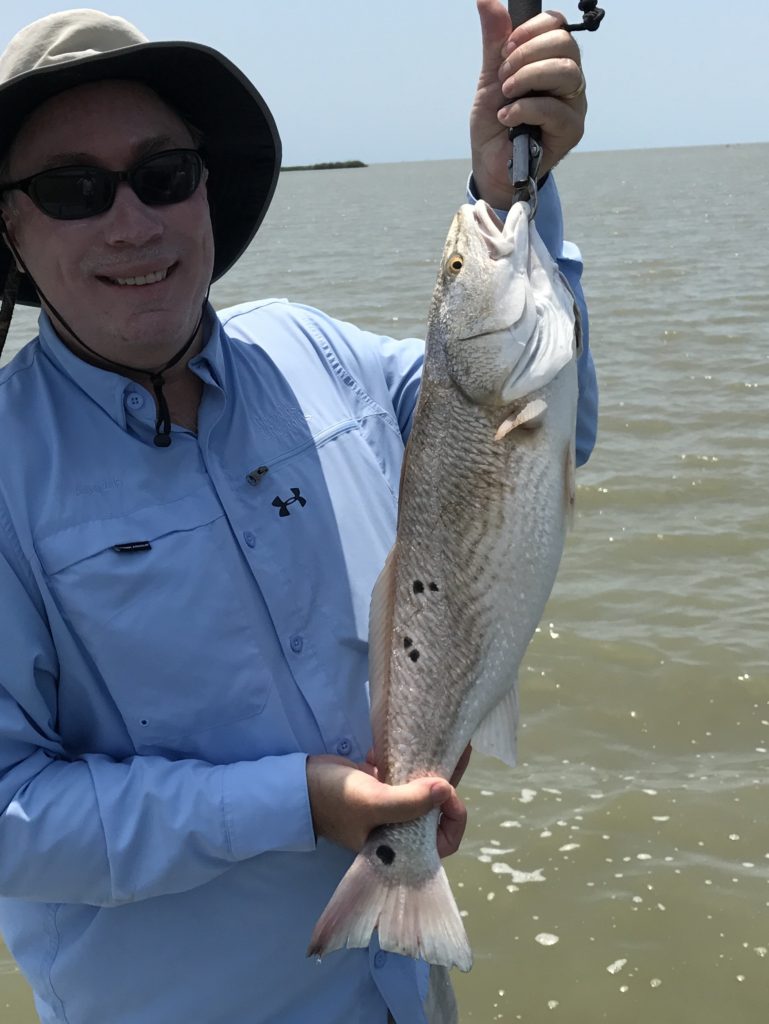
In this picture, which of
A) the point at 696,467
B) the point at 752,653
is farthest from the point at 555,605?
the point at 696,467

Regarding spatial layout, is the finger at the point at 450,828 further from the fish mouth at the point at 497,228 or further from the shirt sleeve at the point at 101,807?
the fish mouth at the point at 497,228

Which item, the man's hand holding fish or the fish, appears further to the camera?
the fish

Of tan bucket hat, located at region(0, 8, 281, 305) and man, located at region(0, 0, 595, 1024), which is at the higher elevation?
tan bucket hat, located at region(0, 8, 281, 305)

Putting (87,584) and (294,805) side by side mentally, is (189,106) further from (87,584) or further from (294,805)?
(294,805)

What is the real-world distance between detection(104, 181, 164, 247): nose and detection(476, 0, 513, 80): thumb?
2.84 ft

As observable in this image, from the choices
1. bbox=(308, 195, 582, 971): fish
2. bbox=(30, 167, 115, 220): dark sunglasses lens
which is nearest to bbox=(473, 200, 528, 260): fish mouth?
bbox=(308, 195, 582, 971): fish

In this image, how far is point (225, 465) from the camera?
7.95 feet

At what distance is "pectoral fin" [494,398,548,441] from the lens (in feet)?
7.63

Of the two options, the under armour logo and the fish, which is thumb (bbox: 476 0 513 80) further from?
the under armour logo

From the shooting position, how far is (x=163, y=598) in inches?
89.0

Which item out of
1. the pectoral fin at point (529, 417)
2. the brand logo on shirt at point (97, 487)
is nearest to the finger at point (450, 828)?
the pectoral fin at point (529, 417)

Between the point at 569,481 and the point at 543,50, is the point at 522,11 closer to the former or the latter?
the point at 543,50

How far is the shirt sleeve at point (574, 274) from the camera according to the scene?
254cm

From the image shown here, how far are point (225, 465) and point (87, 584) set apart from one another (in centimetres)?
43
